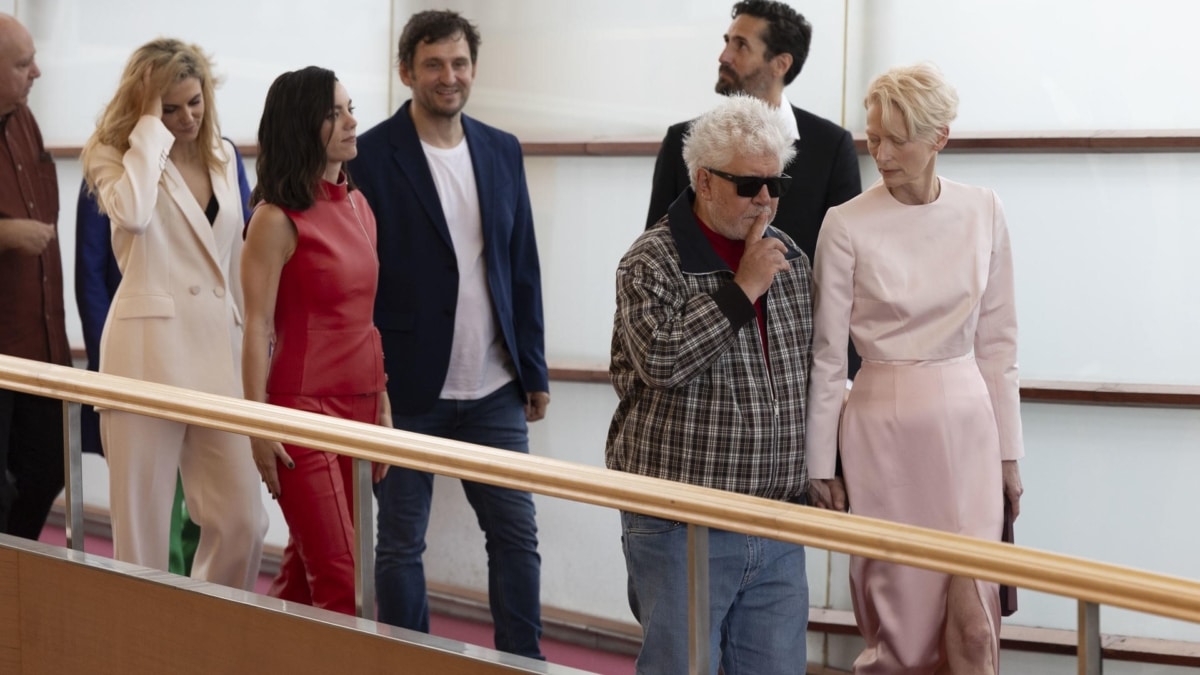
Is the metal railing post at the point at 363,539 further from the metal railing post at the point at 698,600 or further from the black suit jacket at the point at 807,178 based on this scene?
the black suit jacket at the point at 807,178

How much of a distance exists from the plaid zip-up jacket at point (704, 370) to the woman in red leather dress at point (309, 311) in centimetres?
77

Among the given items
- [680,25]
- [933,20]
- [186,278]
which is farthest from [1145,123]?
[186,278]

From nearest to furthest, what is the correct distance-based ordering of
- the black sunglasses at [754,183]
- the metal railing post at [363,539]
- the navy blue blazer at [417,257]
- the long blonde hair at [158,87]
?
the metal railing post at [363,539] < the black sunglasses at [754,183] < the long blonde hair at [158,87] < the navy blue blazer at [417,257]

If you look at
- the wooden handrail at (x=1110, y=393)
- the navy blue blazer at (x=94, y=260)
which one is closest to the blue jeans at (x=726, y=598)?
the wooden handrail at (x=1110, y=393)

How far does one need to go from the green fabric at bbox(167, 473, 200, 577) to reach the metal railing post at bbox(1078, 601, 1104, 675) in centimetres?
215

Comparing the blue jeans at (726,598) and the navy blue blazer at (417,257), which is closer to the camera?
the blue jeans at (726,598)

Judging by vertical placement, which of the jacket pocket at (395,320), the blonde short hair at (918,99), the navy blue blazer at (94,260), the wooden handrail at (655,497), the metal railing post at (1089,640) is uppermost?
the blonde short hair at (918,99)

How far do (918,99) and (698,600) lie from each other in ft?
3.46

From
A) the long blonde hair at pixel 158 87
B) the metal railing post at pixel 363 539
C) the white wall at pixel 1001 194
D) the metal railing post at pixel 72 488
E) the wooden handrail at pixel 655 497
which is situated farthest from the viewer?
the white wall at pixel 1001 194

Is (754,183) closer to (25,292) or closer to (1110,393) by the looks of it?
(1110,393)

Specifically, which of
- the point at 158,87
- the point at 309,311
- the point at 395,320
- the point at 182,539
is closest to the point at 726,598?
the point at 309,311

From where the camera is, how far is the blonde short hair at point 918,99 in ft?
8.91

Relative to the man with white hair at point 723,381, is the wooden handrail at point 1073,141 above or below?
above

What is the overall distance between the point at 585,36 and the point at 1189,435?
6.91ft
